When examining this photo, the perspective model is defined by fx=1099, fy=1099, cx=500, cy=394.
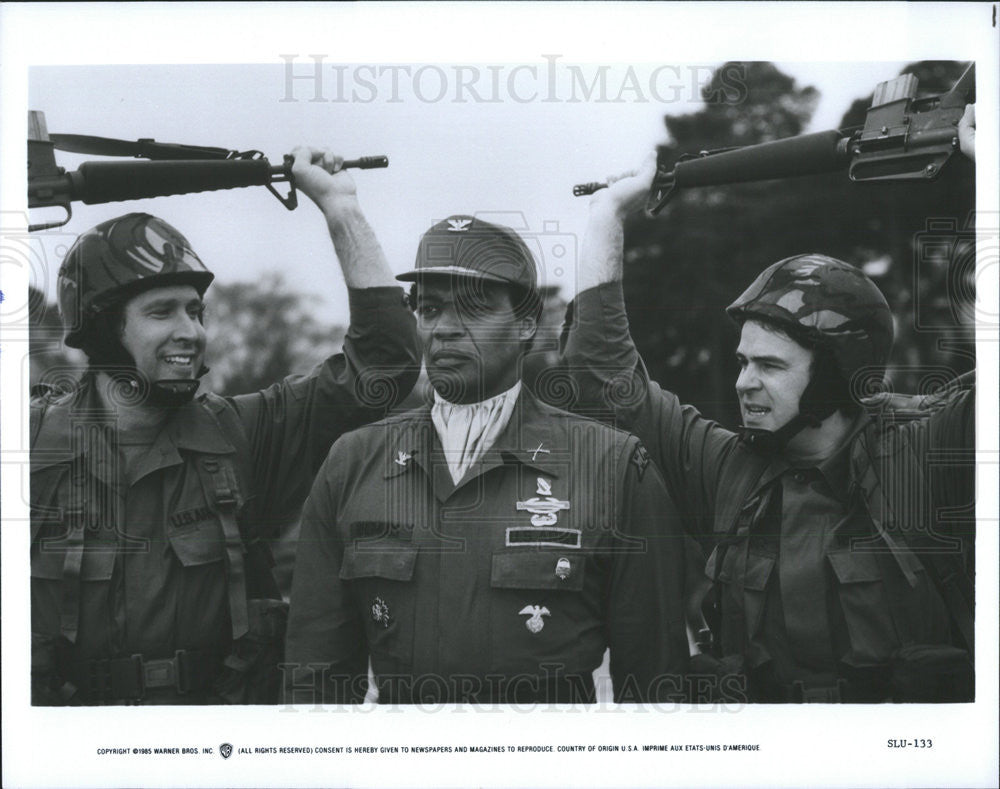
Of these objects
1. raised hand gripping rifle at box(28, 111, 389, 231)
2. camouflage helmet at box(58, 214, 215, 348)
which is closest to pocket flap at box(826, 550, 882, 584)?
raised hand gripping rifle at box(28, 111, 389, 231)

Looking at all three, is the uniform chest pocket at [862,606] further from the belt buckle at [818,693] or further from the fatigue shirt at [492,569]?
the fatigue shirt at [492,569]

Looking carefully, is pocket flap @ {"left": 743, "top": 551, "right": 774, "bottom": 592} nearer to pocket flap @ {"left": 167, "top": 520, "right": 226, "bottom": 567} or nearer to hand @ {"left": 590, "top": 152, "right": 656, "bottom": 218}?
hand @ {"left": 590, "top": 152, "right": 656, "bottom": 218}

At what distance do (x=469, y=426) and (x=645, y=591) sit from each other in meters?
0.83

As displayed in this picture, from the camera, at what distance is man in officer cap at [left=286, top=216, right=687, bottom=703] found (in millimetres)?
3723

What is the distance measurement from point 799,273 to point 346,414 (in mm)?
1671

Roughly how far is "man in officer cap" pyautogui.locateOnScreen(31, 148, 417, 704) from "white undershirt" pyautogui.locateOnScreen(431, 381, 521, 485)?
195 mm

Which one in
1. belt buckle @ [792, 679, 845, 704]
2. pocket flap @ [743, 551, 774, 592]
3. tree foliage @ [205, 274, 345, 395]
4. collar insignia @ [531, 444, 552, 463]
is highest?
tree foliage @ [205, 274, 345, 395]

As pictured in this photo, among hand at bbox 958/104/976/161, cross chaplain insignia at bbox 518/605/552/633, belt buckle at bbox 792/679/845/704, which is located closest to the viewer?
cross chaplain insignia at bbox 518/605/552/633

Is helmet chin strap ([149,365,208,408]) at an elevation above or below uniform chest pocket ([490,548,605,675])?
above

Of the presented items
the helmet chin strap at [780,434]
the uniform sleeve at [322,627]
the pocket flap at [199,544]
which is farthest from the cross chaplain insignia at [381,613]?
the helmet chin strap at [780,434]

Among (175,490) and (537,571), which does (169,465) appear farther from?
(537,571)

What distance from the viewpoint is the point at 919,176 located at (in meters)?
3.90

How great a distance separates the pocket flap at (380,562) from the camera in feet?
12.3

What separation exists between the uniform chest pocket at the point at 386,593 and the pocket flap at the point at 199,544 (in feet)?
1.46
